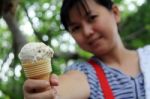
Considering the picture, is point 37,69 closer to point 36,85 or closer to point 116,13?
point 36,85

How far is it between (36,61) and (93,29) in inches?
21.9

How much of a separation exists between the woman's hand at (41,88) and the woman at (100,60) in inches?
8.1

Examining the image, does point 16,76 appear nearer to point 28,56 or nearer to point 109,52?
point 109,52

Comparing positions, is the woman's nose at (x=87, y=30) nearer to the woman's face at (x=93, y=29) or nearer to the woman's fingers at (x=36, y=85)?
the woman's face at (x=93, y=29)

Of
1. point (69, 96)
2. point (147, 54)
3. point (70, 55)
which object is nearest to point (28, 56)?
point (69, 96)

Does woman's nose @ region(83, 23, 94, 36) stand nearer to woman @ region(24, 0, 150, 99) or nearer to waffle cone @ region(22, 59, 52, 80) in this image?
woman @ region(24, 0, 150, 99)

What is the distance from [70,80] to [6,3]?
1.13 m

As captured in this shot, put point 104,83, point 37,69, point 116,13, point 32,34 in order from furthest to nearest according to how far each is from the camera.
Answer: point 32,34 < point 116,13 < point 104,83 < point 37,69

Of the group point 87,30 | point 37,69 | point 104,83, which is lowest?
point 104,83

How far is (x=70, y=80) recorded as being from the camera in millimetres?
1396

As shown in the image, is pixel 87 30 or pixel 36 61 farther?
pixel 87 30

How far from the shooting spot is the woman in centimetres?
143

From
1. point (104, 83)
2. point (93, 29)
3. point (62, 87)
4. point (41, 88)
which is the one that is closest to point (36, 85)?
point (41, 88)

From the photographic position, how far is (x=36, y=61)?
3.48 feet
